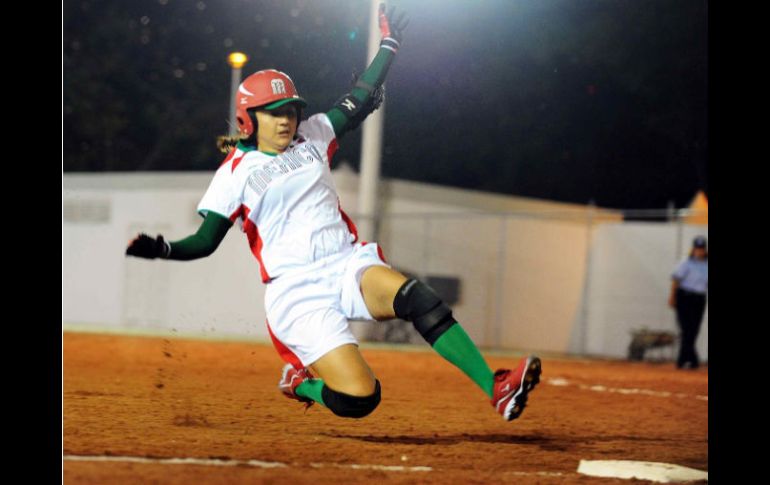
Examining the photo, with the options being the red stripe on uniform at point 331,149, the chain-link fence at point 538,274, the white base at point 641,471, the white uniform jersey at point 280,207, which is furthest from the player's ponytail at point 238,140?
the chain-link fence at point 538,274

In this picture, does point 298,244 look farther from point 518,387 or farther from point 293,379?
point 518,387

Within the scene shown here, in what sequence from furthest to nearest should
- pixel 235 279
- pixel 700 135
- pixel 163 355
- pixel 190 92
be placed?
pixel 190 92 < pixel 700 135 < pixel 235 279 < pixel 163 355

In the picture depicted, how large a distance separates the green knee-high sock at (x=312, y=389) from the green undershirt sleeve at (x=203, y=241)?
3.51ft

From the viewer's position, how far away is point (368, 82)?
248 inches

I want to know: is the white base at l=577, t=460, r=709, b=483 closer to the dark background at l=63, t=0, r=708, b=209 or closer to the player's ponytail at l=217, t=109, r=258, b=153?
the player's ponytail at l=217, t=109, r=258, b=153

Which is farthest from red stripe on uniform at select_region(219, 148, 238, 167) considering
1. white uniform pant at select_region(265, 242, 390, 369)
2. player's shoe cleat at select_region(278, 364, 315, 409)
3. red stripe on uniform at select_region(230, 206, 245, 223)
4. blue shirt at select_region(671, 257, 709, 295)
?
blue shirt at select_region(671, 257, 709, 295)

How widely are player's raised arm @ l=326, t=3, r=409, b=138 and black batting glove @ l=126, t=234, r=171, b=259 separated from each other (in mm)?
1399

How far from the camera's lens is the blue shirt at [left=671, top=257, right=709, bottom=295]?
13875 millimetres

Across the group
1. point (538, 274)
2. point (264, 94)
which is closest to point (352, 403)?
point (264, 94)

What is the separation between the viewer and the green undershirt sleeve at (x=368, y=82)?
6.12 metres
